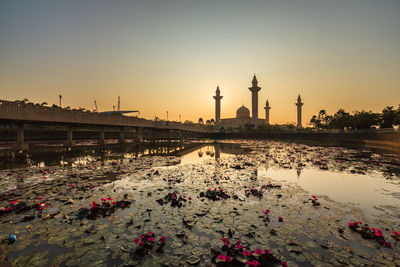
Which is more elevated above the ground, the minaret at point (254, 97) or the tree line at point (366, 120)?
the minaret at point (254, 97)

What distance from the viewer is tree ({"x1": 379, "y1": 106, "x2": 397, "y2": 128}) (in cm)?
6338

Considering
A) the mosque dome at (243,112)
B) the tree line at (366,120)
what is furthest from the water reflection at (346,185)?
the mosque dome at (243,112)

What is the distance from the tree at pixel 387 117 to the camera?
63375 millimetres

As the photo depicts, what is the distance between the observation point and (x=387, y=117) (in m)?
64.4

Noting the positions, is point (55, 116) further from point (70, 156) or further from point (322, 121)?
point (322, 121)

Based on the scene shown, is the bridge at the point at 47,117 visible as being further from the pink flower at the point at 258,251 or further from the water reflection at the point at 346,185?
the pink flower at the point at 258,251

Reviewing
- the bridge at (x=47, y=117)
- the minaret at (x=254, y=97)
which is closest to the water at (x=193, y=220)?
the bridge at (x=47, y=117)

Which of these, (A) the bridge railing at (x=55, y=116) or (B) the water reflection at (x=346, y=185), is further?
(A) the bridge railing at (x=55, y=116)

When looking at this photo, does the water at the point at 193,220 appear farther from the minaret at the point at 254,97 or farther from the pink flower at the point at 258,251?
the minaret at the point at 254,97

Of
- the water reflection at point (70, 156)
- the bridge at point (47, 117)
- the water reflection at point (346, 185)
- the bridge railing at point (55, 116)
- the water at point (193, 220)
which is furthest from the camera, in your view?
the bridge at point (47, 117)

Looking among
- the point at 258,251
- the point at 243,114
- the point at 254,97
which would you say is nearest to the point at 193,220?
the point at 258,251

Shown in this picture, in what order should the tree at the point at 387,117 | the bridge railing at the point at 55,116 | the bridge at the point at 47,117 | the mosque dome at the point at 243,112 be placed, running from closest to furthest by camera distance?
the bridge railing at the point at 55,116 < the bridge at the point at 47,117 < the tree at the point at 387,117 < the mosque dome at the point at 243,112

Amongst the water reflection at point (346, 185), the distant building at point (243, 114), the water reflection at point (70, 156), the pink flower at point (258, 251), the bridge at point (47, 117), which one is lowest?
the water reflection at point (346, 185)

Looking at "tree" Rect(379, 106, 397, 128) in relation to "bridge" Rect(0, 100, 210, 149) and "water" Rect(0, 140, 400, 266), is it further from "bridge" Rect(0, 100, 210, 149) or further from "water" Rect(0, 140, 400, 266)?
"bridge" Rect(0, 100, 210, 149)
